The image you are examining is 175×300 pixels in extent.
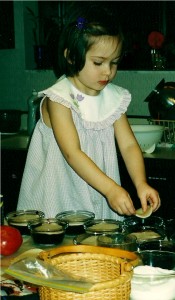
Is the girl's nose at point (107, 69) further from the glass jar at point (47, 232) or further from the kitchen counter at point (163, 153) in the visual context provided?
the kitchen counter at point (163, 153)

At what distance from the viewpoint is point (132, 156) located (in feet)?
6.49

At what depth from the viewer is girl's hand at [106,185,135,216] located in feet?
4.99

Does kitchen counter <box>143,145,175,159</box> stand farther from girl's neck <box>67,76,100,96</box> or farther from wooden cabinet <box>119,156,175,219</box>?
girl's neck <box>67,76,100,96</box>

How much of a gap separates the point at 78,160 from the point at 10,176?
4.15 feet

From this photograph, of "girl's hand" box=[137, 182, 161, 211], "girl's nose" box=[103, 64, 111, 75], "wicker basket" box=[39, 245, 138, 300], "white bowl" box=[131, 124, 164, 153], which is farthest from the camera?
"white bowl" box=[131, 124, 164, 153]

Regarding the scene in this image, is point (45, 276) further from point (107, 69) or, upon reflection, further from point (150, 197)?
point (107, 69)

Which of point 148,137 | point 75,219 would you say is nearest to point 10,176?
point 148,137

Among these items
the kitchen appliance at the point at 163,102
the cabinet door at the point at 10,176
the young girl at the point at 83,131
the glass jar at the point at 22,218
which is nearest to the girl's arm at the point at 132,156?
the young girl at the point at 83,131

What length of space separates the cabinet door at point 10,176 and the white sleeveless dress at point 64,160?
78 centimetres

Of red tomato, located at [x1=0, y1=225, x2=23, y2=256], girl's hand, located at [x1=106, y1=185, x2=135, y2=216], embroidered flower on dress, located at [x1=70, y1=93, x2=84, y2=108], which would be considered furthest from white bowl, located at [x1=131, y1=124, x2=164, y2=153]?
red tomato, located at [x1=0, y1=225, x2=23, y2=256]

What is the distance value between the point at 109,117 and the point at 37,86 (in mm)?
1528

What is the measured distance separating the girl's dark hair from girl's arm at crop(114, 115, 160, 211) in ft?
0.99

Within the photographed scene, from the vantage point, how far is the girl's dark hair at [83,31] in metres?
1.84

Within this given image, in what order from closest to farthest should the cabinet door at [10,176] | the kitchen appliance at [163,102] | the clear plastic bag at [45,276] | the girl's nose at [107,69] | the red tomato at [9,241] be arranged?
the clear plastic bag at [45,276], the red tomato at [9,241], the girl's nose at [107,69], the kitchen appliance at [163,102], the cabinet door at [10,176]
